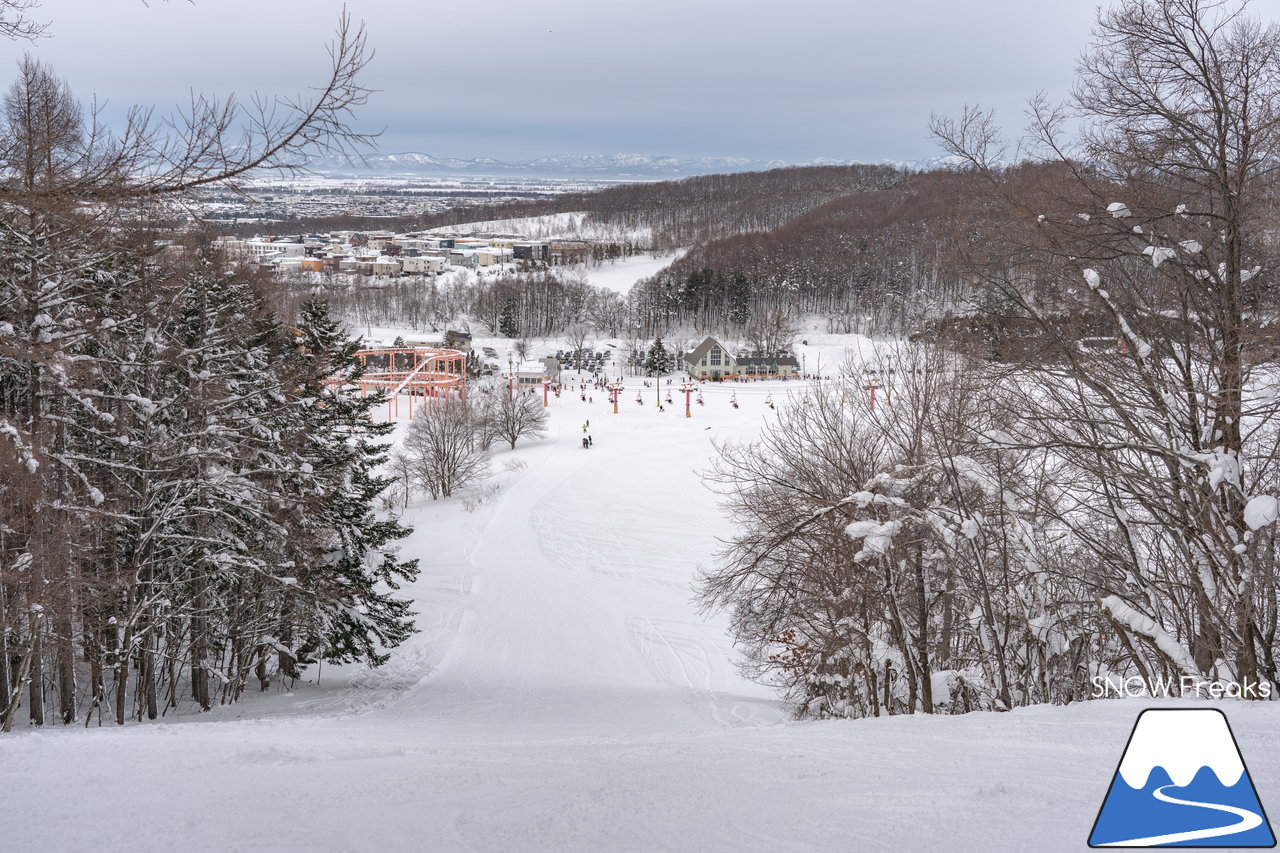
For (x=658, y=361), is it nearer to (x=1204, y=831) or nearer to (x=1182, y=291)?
(x=1182, y=291)

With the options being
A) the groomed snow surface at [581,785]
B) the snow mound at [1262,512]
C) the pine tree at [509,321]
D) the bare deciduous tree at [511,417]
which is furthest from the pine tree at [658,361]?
the snow mound at [1262,512]

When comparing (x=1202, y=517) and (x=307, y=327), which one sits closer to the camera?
(x=1202, y=517)

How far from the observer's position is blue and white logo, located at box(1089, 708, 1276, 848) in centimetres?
370

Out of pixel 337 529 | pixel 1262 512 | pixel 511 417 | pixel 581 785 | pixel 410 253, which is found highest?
pixel 410 253

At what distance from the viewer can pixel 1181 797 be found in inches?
152

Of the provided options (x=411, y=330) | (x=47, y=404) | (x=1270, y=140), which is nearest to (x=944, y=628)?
(x=1270, y=140)

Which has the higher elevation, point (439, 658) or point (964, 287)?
point (964, 287)

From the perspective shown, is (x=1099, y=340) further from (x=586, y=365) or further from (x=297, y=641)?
(x=586, y=365)

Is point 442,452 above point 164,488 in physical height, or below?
below

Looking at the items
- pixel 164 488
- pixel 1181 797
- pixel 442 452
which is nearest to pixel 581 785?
pixel 1181 797

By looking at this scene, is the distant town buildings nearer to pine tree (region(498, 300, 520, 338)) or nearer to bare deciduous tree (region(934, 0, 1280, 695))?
pine tree (region(498, 300, 520, 338))

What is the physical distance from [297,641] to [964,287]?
47.1 feet

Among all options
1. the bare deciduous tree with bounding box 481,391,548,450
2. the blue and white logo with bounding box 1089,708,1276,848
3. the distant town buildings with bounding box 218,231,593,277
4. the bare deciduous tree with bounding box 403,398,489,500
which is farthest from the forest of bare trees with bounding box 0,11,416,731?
the distant town buildings with bounding box 218,231,593,277

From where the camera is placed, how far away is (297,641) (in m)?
17.1
